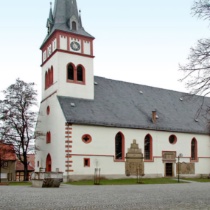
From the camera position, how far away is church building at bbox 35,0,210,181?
121 ft

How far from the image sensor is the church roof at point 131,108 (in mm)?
37906

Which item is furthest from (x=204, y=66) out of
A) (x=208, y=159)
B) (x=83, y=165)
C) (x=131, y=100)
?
(x=208, y=159)

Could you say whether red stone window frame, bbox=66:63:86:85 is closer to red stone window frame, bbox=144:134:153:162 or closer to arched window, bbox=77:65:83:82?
arched window, bbox=77:65:83:82

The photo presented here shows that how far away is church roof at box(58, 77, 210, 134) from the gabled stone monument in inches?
97.5

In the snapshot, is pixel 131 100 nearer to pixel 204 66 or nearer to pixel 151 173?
pixel 151 173

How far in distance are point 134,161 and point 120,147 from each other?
2.18 m

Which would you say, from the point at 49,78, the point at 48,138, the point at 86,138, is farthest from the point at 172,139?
the point at 49,78

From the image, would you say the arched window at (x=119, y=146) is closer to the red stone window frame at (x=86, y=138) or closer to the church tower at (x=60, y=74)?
the red stone window frame at (x=86, y=138)

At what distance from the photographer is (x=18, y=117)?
39250 millimetres

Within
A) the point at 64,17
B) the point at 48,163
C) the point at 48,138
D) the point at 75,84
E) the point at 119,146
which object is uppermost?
the point at 64,17

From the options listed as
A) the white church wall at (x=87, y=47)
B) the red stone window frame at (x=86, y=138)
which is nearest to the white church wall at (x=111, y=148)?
the red stone window frame at (x=86, y=138)

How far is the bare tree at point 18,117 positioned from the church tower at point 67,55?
8.84 feet

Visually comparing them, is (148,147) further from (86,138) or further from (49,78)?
(49,78)

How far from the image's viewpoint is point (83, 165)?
3634 cm
